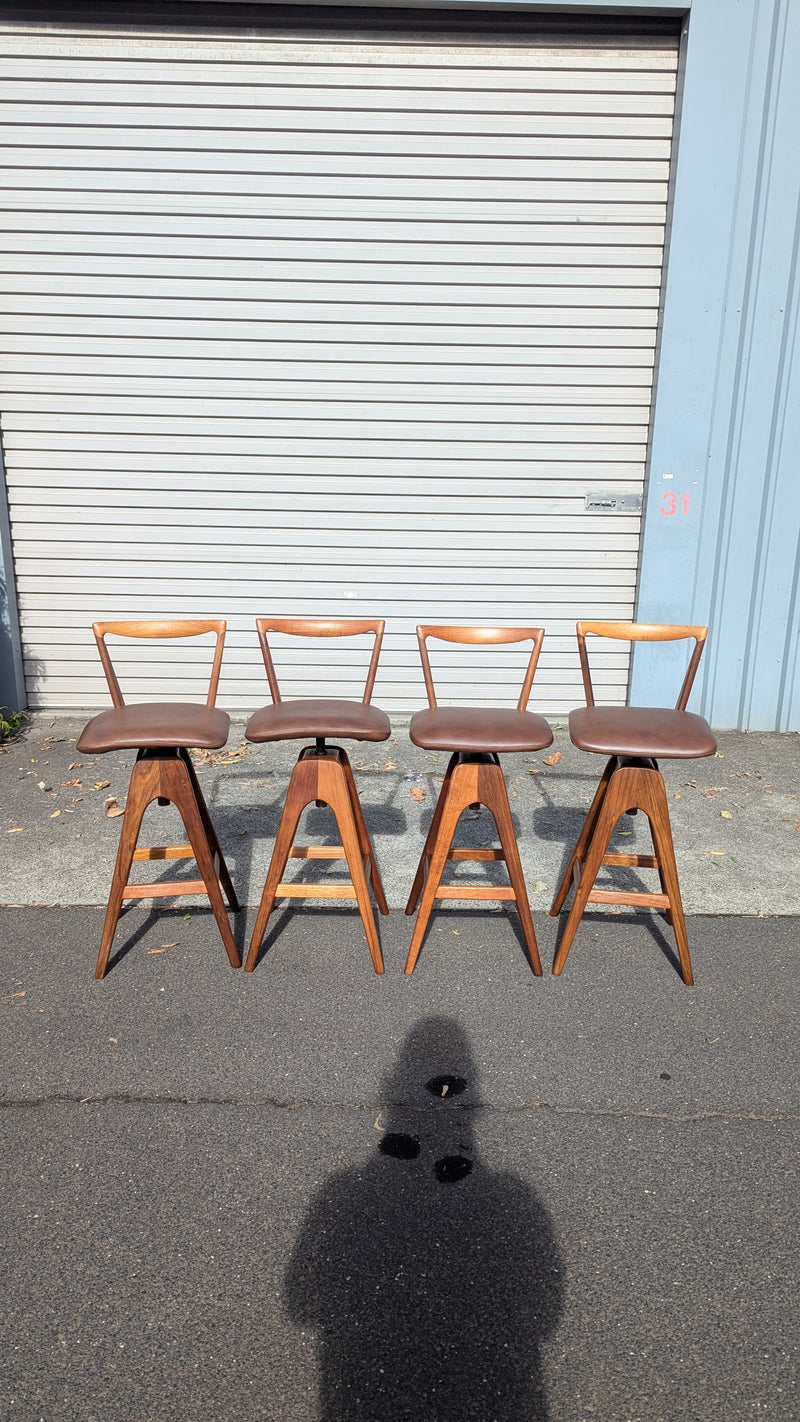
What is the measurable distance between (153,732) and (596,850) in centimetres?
164

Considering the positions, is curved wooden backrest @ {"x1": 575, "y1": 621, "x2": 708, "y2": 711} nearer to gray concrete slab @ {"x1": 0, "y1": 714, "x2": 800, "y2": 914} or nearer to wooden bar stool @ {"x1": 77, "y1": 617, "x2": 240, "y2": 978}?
gray concrete slab @ {"x1": 0, "y1": 714, "x2": 800, "y2": 914}

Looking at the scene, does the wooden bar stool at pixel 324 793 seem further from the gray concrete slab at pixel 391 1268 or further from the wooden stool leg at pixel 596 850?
the gray concrete slab at pixel 391 1268

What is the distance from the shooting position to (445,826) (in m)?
3.52

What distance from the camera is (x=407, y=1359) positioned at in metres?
2.03

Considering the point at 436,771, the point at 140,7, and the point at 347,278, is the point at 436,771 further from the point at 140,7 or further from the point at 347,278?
the point at 140,7

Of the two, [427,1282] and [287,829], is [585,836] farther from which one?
[427,1282]

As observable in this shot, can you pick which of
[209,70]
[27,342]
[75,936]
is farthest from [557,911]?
[209,70]

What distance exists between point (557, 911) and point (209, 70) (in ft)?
17.6

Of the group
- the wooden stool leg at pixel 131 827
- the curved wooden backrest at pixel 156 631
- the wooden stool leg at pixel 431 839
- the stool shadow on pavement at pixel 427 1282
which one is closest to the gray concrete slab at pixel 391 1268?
the stool shadow on pavement at pixel 427 1282

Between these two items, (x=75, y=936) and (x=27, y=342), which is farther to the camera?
(x=27, y=342)

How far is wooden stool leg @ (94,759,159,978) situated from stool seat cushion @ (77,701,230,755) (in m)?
0.10

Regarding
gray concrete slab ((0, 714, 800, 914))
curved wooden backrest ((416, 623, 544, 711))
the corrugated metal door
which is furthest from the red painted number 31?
curved wooden backrest ((416, 623, 544, 711))

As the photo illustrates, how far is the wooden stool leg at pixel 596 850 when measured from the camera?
11.4ft

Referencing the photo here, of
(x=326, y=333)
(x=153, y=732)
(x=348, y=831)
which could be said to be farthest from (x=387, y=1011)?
(x=326, y=333)
